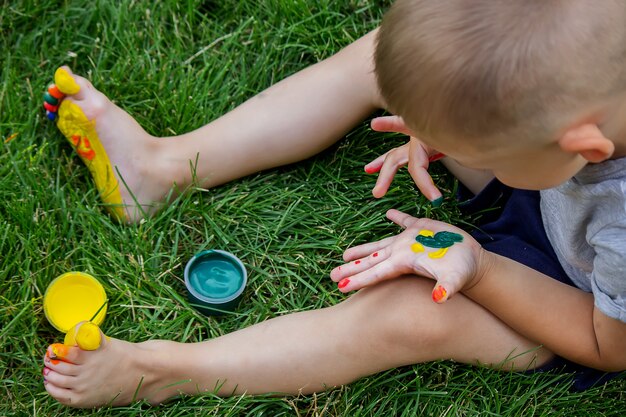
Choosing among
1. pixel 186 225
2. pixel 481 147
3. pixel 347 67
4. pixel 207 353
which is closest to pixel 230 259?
pixel 186 225

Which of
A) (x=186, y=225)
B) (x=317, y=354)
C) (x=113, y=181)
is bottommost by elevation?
(x=317, y=354)

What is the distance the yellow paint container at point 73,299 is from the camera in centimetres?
171

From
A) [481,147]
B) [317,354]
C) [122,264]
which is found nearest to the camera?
[481,147]

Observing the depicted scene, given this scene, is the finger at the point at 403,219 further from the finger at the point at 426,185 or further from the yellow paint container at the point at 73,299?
the yellow paint container at the point at 73,299

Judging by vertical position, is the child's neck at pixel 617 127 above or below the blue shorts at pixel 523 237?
above

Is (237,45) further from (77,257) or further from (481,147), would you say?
(481,147)

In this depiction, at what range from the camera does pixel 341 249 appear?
186 cm

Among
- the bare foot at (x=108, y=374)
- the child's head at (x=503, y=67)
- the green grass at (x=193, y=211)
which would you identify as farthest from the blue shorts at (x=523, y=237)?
the bare foot at (x=108, y=374)

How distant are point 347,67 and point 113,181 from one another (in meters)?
0.58

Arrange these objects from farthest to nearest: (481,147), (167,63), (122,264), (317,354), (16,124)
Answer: (167,63) < (16,124) < (122,264) < (317,354) < (481,147)

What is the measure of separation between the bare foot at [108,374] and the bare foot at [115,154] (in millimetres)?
375

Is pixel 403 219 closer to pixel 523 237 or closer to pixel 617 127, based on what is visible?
pixel 523 237

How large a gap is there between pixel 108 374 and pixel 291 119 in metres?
0.68

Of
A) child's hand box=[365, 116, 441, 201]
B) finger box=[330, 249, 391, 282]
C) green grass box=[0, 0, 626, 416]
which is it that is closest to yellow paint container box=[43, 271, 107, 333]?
green grass box=[0, 0, 626, 416]
